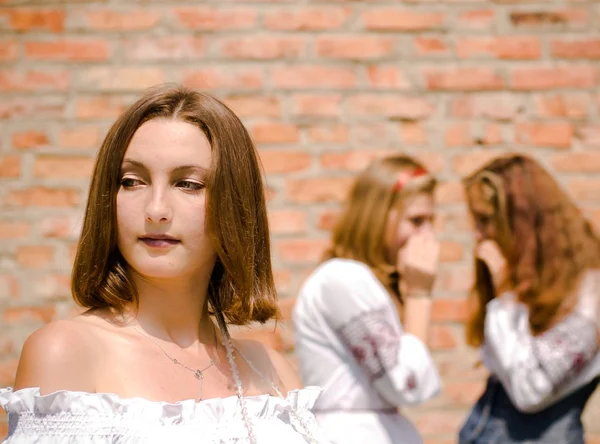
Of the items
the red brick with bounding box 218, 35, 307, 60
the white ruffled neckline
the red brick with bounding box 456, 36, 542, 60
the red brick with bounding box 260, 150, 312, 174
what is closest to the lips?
the white ruffled neckline

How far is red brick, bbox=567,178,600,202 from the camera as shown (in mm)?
3342

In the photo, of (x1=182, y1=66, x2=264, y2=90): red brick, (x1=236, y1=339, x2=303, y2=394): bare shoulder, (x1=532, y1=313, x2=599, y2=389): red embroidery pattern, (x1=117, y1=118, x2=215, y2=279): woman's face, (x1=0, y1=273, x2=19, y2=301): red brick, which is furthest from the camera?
(x1=182, y1=66, x2=264, y2=90): red brick

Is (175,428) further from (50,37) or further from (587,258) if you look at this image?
(50,37)

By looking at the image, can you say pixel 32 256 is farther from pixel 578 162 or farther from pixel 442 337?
pixel 578 162

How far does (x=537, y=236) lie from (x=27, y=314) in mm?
1840

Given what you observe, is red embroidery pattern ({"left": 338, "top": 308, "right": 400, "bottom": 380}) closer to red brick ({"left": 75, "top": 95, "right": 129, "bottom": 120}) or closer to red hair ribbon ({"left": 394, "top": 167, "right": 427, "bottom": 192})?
red hair ribbon ({"left": 394, "top": 167, "right": 427, "bottom": 192})

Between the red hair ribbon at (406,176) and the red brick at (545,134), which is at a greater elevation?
the red brick at (545,134)

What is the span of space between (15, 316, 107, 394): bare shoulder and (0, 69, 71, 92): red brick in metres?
2.04

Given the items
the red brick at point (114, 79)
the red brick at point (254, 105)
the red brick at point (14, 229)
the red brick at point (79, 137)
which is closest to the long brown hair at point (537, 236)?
the red brick at point (254, 105)

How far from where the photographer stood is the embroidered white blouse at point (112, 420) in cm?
124

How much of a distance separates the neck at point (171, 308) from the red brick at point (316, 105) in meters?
1.81

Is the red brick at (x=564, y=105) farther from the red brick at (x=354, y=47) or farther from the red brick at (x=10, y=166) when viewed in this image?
the red brick at (x=10, y=166)

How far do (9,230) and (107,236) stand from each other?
1.86 m

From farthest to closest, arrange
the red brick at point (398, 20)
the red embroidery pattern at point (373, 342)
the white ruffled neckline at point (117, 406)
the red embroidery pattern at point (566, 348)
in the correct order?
1. the red brick at point (398, 20)
2. the red embroidery pattern at point (566, 348)
3. the red embroidery pattern at point (373, 342)
4. the white ruffled neckline at point (117, 406)
